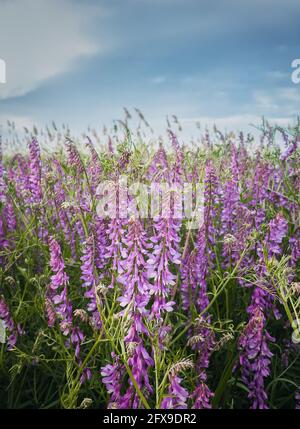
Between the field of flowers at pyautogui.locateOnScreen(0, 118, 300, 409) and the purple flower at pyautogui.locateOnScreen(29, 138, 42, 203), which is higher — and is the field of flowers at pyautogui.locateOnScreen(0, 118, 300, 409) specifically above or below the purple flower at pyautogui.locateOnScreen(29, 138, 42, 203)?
below

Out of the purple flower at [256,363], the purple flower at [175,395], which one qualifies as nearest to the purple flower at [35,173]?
the purple flower at [256,363]

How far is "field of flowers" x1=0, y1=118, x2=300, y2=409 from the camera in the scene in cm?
202

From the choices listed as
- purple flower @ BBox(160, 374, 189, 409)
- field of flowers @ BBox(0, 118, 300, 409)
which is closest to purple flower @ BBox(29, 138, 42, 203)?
field of flowers @ BBox(0, 118, 300, 409)

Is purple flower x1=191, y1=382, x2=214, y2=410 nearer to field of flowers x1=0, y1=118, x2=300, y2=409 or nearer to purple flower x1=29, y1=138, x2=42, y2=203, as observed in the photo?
field of flowers x1=0, y1=118, x2=300, y2=409

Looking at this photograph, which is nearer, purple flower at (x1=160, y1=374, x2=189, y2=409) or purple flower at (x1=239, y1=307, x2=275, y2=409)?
purple flower at (x1=160, y1=374, x2=189, y2=409)

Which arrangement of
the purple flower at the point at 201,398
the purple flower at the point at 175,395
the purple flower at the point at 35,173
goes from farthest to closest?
the purple flower at the point at 35,173
the purple flower at the point at 201,398
the purple flower at the point at 175,395

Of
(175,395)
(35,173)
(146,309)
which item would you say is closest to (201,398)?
(175,395)

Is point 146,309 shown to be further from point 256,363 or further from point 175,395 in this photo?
point 175,395

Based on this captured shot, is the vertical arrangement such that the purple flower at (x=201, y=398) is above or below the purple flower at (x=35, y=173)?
below

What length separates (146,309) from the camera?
2.84 m

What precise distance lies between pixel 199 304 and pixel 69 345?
0.91m

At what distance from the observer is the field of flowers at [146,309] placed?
79.4 inches

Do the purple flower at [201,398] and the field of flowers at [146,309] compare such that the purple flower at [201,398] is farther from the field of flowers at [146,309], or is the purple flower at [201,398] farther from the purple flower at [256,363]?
the purple flower at [256,363]

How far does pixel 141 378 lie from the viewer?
207 cm
